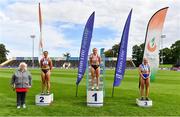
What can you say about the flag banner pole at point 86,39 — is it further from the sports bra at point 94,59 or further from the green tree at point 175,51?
the green tree at point 175,51

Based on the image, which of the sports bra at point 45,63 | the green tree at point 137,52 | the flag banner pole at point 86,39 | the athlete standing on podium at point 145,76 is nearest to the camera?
the athlete standing on podium at point 145,76

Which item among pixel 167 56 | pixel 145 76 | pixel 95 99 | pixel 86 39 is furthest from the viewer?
pixel 167 56

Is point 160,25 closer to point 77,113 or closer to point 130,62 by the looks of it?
point 77,113

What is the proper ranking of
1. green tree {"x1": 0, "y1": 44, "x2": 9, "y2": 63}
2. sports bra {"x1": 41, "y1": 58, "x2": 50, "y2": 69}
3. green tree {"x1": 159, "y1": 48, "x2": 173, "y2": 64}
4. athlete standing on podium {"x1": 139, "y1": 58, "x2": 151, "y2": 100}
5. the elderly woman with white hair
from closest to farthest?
the elderly woman with white hair < athlete standing on podium {"x1": 139, "y1": 58, "x2": 151, "y2": 100} < sports bra {"x1": 41, "y1": 58, "x2": 50, "y2": 69} < green tree {"x1": 159, "y1": 48, "x2": 173, "y2": 64} < green tree {"x1": 0, "y1": 44, "x2": 9, "y2": 63}

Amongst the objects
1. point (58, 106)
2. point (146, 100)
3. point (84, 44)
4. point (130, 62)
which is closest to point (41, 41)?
point (84, 44)

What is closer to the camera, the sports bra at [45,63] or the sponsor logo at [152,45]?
the sports bra at [45,63]

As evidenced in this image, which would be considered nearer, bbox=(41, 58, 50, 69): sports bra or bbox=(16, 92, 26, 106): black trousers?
bbox=(16, 92, 26, 106): black trousers

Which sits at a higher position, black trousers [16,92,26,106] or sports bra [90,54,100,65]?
sports bra [90,54,100,65]

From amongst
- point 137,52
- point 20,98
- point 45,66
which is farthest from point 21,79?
point 137,52

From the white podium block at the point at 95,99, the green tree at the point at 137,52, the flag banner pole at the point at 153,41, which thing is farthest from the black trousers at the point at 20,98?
the green tree at the point at 137,52

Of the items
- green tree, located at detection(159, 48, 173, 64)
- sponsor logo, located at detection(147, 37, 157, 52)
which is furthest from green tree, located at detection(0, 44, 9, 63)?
sponsor logo, located at detection(147, 37, 157, 52)

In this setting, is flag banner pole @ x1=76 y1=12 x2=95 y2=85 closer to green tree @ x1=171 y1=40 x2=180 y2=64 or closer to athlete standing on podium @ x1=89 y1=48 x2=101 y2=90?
athlete standing on podium @ x1=89 y1=48 x2=101 y2=90

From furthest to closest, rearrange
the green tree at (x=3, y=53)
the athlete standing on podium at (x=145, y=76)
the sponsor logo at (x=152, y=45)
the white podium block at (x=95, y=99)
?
the green tree at (x=3, y=53), the sponsor logo at (x=152, y=45), the athlete standing on podium at (x=145, y=76), the white podium block at (x=95, y=99)

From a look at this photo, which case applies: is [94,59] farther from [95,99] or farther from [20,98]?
[20,98]
